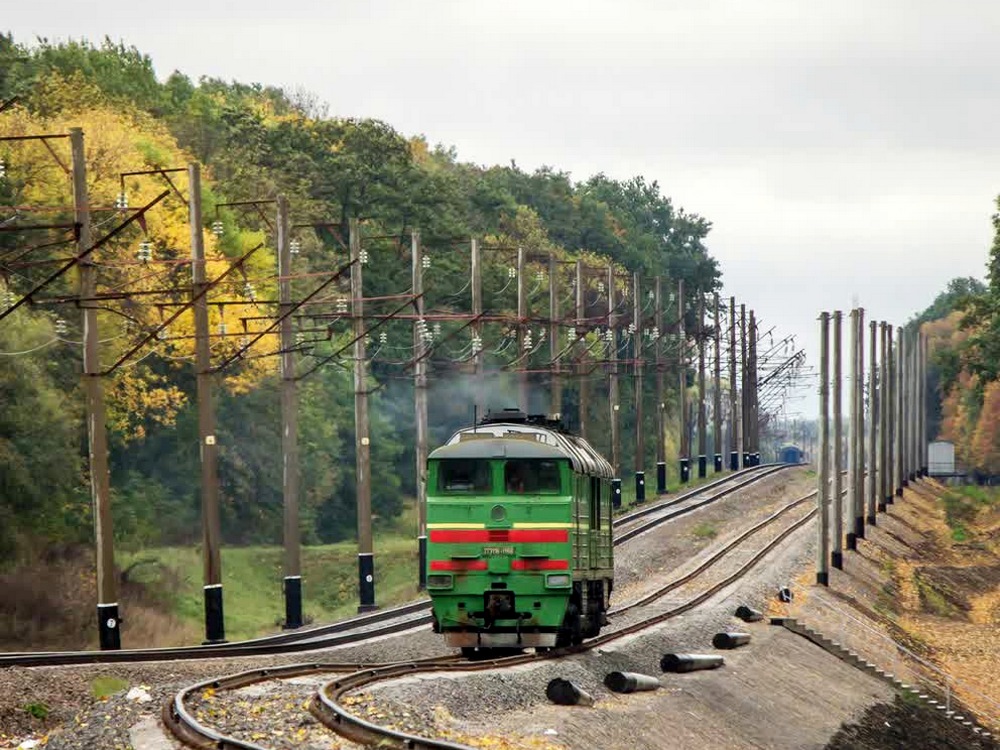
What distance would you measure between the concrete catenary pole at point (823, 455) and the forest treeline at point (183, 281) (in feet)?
51.0

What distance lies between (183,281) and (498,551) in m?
35.9

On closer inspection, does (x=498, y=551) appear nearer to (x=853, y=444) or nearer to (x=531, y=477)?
(x=531, y=477)

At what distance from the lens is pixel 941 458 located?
152m

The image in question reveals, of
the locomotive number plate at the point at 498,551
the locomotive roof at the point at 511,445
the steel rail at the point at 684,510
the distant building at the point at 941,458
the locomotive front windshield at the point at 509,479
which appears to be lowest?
the distant building at the point at 941,458

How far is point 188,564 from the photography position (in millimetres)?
70938

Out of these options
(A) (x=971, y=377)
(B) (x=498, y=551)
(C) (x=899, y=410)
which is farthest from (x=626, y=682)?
(A) (x=971, y=377)

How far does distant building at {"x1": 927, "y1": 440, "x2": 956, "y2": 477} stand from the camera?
497 feet

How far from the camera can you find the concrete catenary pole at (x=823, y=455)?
2247 inches

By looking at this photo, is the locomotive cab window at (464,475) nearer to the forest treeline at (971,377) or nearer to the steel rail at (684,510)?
the steel rail at (684,510)

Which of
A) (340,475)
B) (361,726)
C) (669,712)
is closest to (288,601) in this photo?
(669,712)

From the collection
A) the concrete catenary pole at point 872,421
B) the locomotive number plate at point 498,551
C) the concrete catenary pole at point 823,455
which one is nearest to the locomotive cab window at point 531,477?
the locomotive number plate at point 498,551

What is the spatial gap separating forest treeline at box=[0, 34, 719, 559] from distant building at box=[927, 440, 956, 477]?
50.0 metres

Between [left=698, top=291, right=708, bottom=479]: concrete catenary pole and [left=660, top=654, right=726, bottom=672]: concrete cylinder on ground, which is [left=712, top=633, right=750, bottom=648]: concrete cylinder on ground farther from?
[left=698, top=291, right=708, bottom=479]: concrete catenary pole

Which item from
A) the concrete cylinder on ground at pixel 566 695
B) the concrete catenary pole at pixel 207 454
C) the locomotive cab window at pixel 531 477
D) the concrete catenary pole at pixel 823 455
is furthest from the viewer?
the concrete catenary pole at pixel 823 455
